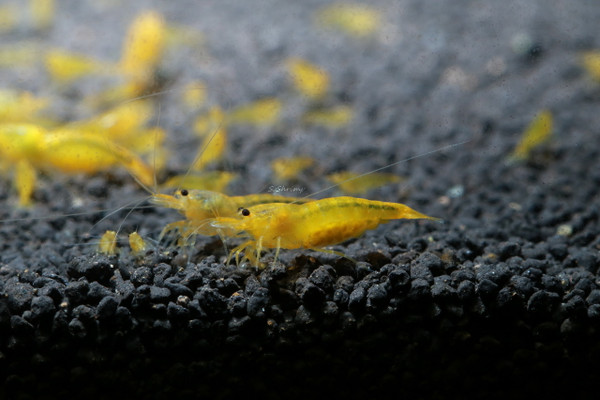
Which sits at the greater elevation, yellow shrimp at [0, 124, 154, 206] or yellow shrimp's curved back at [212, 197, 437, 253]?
yellow shrimp at [0, 124, 154, 206]

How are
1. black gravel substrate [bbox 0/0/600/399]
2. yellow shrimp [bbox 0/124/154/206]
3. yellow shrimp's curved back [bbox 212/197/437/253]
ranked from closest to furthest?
→ black gravel substrate [bbox 0/0/600/399] → yellow shrimp's curved back [bbox 212/197/437/253] → yellow shrimp [bbox 0/124/154/206]

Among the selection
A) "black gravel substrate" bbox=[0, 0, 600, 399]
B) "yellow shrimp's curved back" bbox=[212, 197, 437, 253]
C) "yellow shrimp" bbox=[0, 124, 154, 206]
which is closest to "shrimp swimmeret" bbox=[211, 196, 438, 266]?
"yellow shrimp's curved back" bbox=[212, 197, 437, 253]

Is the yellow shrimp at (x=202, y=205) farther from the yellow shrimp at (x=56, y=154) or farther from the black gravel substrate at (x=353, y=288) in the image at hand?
the yellow shrimp at (x=56, y=154)

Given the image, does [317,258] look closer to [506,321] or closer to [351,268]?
[351,268]

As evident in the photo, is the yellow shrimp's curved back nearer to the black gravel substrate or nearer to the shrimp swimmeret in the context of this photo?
the shrimp swimmeret

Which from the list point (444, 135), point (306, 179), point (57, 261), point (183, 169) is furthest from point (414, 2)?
point (57, 261)

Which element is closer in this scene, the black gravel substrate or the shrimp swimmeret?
the black gravel substrate
